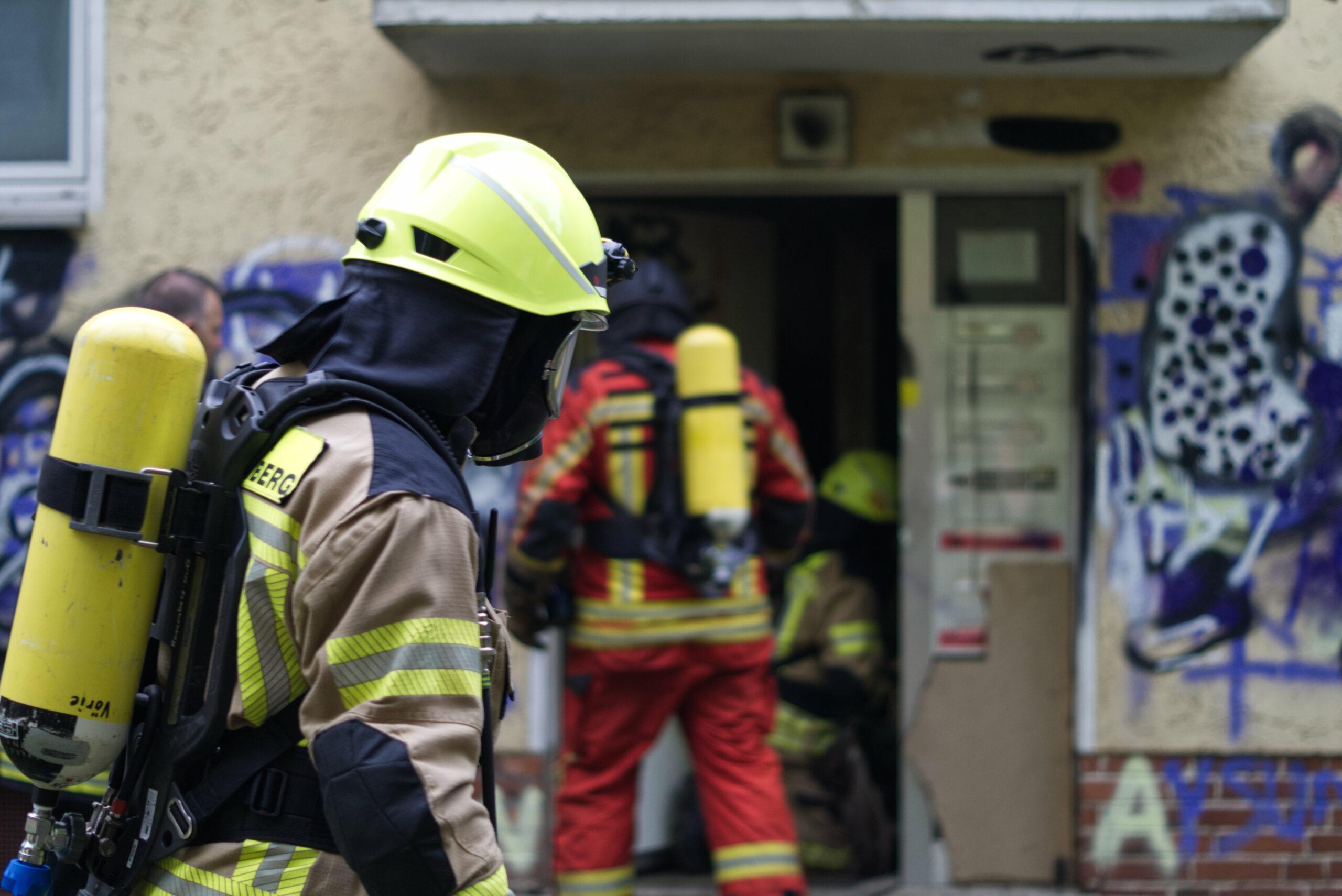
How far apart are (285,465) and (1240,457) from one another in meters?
3.33

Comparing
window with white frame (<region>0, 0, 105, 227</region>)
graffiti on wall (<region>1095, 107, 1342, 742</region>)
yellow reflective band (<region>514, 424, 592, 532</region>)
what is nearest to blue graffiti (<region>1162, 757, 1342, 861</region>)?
graffiti on wall (<region>1095, 107, 1342, 742</region>)

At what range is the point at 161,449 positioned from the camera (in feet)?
5.14

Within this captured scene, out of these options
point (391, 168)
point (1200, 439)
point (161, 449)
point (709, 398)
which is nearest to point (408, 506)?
point (161, 449)

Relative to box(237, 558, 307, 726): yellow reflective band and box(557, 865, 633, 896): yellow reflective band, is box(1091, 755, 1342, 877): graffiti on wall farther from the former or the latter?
box(237, 558, 307, 726): yellow reflective band

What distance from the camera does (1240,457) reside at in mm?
3939

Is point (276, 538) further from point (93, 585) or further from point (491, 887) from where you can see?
point (491, 887)

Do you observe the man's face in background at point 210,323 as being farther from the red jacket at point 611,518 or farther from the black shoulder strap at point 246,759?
the black shoulder strap at point 246,759

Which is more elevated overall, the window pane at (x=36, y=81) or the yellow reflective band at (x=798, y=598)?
the window pane at (x=36, y=81)

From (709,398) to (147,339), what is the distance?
6.55ft

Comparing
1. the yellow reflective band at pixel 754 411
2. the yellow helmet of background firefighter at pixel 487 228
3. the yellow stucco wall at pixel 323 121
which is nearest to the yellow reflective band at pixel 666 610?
the yellow reflective band at pixel 754 411

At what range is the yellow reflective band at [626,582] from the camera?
3.48 m

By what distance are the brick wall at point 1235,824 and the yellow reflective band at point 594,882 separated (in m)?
1.58

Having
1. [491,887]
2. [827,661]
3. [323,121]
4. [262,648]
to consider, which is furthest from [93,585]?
[827,661]

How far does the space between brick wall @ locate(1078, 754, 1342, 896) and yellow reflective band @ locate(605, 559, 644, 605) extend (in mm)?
1709
